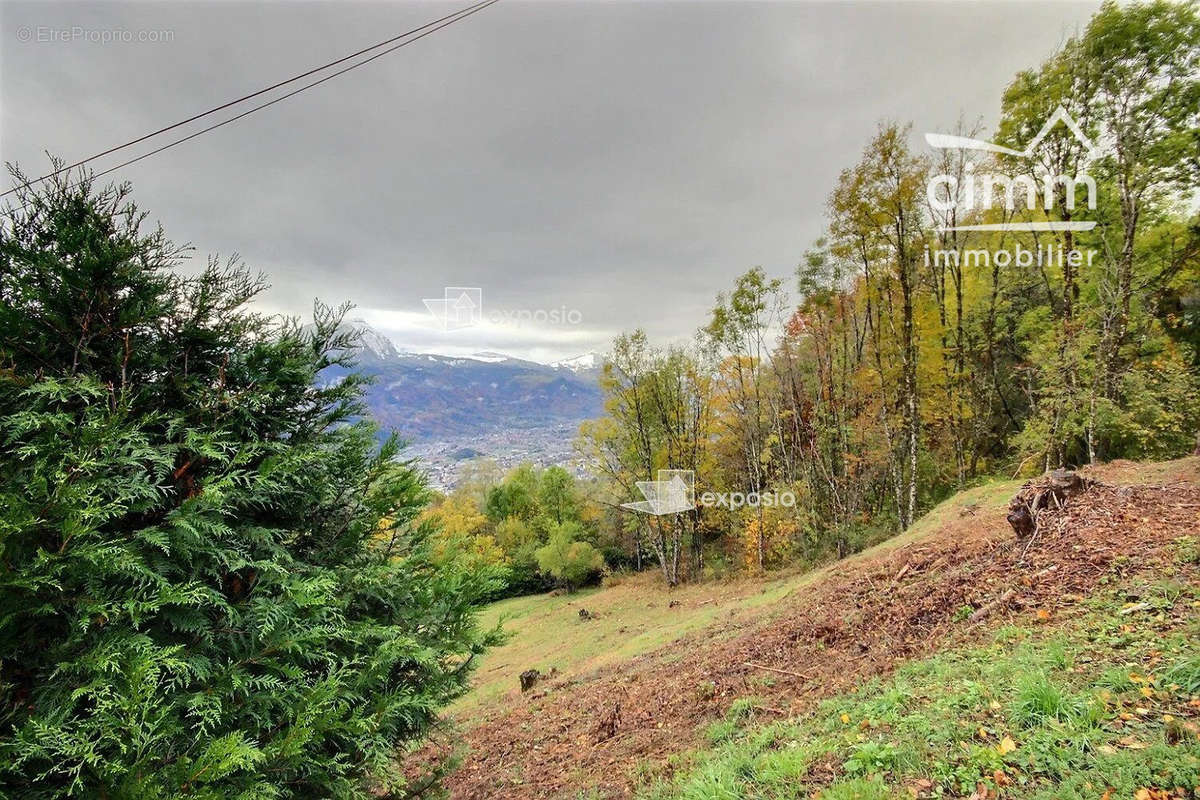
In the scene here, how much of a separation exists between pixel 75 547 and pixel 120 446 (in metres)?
0.50

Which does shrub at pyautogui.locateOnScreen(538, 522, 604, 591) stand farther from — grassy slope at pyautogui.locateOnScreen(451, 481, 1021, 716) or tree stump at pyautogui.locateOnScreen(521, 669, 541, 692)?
tree stump at pyautogui.locateOnScreen(521, 669, 541, 692)

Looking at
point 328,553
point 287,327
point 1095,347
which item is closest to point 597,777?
point 328,553

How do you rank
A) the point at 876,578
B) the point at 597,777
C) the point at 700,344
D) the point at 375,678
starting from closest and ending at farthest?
the point at 375,678 → the point at 597,777 → the point at 876,578 → the point at 700,344

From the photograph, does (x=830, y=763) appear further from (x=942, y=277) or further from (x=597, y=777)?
(x=942, y=277)

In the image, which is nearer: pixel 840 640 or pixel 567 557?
pixel 840 640

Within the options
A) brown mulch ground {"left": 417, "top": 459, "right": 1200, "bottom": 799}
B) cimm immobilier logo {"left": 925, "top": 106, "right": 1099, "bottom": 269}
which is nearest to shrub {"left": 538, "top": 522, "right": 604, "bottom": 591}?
brown mulch ground {"left": 417, "top": 459, "right": 1200, "bottom": 799}

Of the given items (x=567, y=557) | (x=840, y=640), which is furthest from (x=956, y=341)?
(x=567, y=557)

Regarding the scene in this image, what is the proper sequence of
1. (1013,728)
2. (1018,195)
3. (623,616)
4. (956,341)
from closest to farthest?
(1013,728)
(1018,195)
(956,341)
(623,616)

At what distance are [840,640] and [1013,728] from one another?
10.1 feet

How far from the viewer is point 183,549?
2262mm

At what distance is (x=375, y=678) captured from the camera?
281 cm

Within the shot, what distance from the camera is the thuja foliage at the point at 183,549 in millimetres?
1921

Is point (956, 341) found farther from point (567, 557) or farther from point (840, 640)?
point (567, 557)

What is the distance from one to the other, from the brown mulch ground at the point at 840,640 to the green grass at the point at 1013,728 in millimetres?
557
